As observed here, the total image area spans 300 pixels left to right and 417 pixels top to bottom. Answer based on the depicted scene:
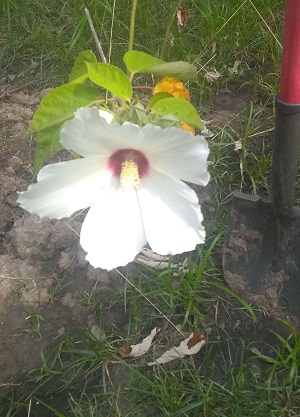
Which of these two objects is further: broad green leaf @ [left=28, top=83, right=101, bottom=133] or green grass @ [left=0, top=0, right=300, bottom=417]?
green grass @ [left=0, top=0, right=300, bottom=417]

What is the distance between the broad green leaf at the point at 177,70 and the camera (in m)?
1.00

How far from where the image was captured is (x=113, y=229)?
98 centimetres

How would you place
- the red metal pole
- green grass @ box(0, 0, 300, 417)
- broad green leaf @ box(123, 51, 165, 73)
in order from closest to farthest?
broad green leaf @ box(123, 51, 165, 73) → the red metal pole → green grass @ box(0, 0, 300, 417)

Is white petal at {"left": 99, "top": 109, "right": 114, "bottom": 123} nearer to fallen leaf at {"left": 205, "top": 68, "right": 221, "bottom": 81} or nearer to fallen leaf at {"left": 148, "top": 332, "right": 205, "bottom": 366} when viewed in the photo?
fallen leaf at {"left": 148, "top": 332, "right": 205, "bottom": 366}

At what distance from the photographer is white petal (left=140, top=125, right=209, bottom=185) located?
812mm

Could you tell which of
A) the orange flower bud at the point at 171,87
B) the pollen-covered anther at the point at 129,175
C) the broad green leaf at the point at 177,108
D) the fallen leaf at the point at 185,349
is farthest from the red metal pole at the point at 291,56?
the fallen leaf at the point at 185,349

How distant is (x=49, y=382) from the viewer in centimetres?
150

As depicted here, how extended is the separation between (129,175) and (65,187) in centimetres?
10

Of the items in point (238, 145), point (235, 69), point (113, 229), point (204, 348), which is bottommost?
point (204, 348)

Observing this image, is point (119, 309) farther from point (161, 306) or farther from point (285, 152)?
point (285, 152)

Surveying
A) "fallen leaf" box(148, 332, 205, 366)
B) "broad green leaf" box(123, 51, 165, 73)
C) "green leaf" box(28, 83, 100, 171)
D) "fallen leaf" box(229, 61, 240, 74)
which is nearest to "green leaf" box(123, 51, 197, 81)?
"broad green leaf" box(123, 51, 165, 73)

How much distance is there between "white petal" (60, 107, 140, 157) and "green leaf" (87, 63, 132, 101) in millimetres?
91

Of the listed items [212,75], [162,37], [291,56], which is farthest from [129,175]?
[162,37]

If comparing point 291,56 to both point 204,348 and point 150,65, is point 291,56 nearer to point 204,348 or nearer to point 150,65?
point 150,65
